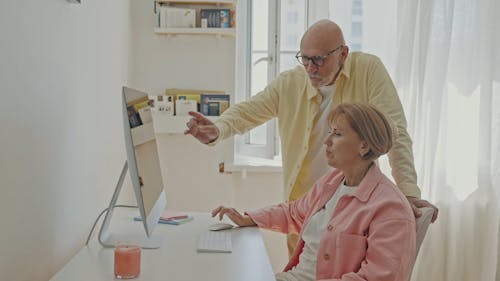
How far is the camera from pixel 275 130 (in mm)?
3412

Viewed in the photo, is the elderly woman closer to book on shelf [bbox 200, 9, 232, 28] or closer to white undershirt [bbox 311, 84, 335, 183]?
white undershirt [bbox 311, 84, 335, 183]

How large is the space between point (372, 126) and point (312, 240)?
1.38 ft

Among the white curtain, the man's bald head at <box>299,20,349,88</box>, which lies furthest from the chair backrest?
the white curtain

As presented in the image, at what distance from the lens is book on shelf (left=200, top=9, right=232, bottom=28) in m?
3.03

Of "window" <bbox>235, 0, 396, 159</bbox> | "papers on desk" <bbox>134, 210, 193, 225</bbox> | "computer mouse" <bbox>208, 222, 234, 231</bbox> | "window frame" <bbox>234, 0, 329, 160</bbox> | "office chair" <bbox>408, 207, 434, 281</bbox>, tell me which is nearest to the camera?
"office chair" <bbox>408, 207, 434, 281</bbox>

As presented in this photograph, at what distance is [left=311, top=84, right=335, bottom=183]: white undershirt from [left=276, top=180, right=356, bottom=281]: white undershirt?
41 centimetres

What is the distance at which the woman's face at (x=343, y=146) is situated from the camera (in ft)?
5.67

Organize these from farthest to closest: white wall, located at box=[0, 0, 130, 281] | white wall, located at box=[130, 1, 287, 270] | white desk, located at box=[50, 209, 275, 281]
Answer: white wall, located at box=[130, 1, 287, 270] → white desk, located at box=[50, 209, 275, 281] → white wall, located at box=[0, 0, 130, 281]

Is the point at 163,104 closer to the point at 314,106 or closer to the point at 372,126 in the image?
the point at 314,106

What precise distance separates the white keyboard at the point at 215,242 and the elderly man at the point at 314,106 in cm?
42

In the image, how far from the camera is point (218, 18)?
3.03 metres

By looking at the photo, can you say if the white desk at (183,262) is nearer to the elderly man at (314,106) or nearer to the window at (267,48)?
the elderly man at (314,106)

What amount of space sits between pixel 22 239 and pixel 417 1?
2.24 meters

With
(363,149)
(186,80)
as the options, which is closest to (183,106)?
(186,80)
